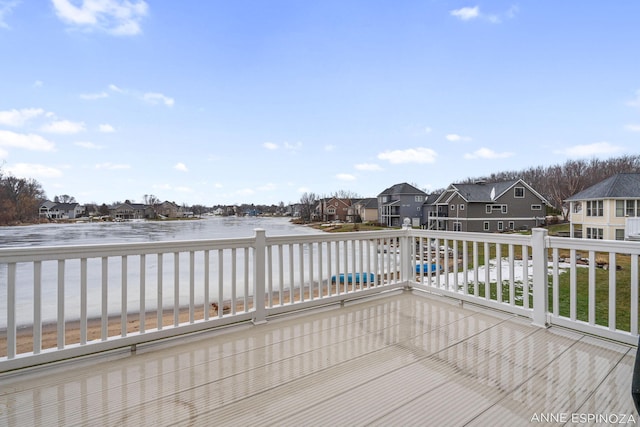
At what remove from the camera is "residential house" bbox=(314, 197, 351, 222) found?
33.9ft

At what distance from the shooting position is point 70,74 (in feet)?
18.6

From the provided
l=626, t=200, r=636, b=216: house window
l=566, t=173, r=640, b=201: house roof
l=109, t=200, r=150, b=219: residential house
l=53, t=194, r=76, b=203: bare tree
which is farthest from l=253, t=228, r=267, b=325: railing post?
l=53, t=194, r=76, b=203: bare tree

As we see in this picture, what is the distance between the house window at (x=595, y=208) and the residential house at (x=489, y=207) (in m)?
0.62

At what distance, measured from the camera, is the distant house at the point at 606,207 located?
11.6 ft

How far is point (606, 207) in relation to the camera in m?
3.77

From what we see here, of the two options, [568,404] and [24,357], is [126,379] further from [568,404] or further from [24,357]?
[568,404]

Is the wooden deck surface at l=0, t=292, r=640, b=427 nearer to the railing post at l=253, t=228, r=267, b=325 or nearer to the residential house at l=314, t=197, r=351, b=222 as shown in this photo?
the railing post at l=253, t=228, r=267, b=325

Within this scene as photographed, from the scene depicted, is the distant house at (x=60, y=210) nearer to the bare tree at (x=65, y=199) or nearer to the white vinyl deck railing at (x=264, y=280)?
the bare tree at (x=65, y=199)

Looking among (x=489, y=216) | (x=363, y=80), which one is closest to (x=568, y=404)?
(x=489, y=216)

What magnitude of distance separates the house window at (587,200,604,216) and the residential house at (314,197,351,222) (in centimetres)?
618

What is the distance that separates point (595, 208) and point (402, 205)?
5.31 m

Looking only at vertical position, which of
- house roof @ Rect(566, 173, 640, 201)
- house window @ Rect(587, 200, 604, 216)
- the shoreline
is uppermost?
house roof @ Rect(566, 173, 640, 201)

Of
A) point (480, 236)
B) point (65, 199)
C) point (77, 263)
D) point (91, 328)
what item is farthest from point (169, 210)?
point (480, 236)

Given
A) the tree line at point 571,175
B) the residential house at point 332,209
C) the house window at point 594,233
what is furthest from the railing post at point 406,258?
the residential house at point 332,209
